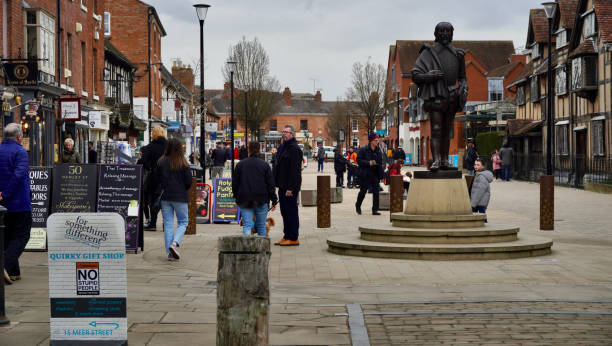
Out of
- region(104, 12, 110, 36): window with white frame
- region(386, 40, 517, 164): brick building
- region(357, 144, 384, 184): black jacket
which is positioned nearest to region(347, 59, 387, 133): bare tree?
region(386, 40, 517, 164): brick building

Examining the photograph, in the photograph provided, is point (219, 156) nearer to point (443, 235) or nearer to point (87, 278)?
point (443, 235)

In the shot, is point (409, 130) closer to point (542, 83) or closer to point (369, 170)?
point (542, 83)

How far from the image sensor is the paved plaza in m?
6.59

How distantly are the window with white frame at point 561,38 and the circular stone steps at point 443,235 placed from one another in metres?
31.9

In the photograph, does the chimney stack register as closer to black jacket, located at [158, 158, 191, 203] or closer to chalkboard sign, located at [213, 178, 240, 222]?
chalkboard sign, located at [213, 178, 240, 222]

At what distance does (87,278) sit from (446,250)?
699 centimetres

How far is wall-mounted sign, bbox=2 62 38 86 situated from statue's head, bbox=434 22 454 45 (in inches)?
613

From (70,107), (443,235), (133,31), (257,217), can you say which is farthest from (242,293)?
Answer: (133,31)

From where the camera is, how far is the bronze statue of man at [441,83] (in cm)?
1324

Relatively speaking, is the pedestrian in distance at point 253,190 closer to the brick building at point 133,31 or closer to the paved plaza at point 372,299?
the paved plaza at point 372,299

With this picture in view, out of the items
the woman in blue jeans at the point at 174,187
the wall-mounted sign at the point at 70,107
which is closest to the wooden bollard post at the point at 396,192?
the woman in blue jeans at the point at 174,187

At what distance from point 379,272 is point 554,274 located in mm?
2210

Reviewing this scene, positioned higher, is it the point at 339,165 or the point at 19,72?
the point at 19,72

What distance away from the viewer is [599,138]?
36250 mm
